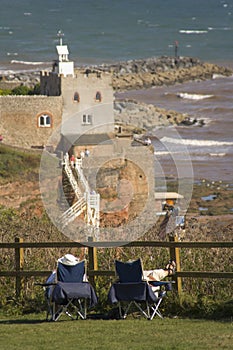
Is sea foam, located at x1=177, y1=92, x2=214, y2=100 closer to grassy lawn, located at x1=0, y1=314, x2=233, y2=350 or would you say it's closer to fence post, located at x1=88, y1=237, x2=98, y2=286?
fence post, located at x1=88, y1=237, x2=98, y2=286

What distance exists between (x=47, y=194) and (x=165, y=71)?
6046 centimetres

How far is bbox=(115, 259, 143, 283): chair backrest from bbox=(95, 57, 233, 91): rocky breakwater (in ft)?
221

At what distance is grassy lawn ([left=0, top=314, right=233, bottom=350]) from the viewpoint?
9312 millimetres

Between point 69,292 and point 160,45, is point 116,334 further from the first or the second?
point 160,45

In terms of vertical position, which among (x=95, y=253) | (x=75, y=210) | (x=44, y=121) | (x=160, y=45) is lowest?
(x=75, y=210)

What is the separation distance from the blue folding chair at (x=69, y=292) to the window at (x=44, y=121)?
108 ft

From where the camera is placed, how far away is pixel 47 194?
30.4 meters

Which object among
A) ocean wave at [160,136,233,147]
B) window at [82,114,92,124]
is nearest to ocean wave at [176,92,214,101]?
ocean wave at [160,136,233,147]

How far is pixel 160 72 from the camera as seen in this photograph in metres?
88.4

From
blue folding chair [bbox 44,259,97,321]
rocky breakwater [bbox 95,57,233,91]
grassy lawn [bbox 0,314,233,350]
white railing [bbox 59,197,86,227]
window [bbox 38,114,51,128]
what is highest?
rocky breakwater [bbox 95,57,233,91]

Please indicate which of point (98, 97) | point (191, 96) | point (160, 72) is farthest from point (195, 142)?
point (160, 72)

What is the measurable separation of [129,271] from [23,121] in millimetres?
33237

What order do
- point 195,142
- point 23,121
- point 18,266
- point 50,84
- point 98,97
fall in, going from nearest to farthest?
point 18,266 < point 23,121 < point 98,97 < point 50,84 < point 195,142

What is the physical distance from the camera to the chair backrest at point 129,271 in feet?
34.3
